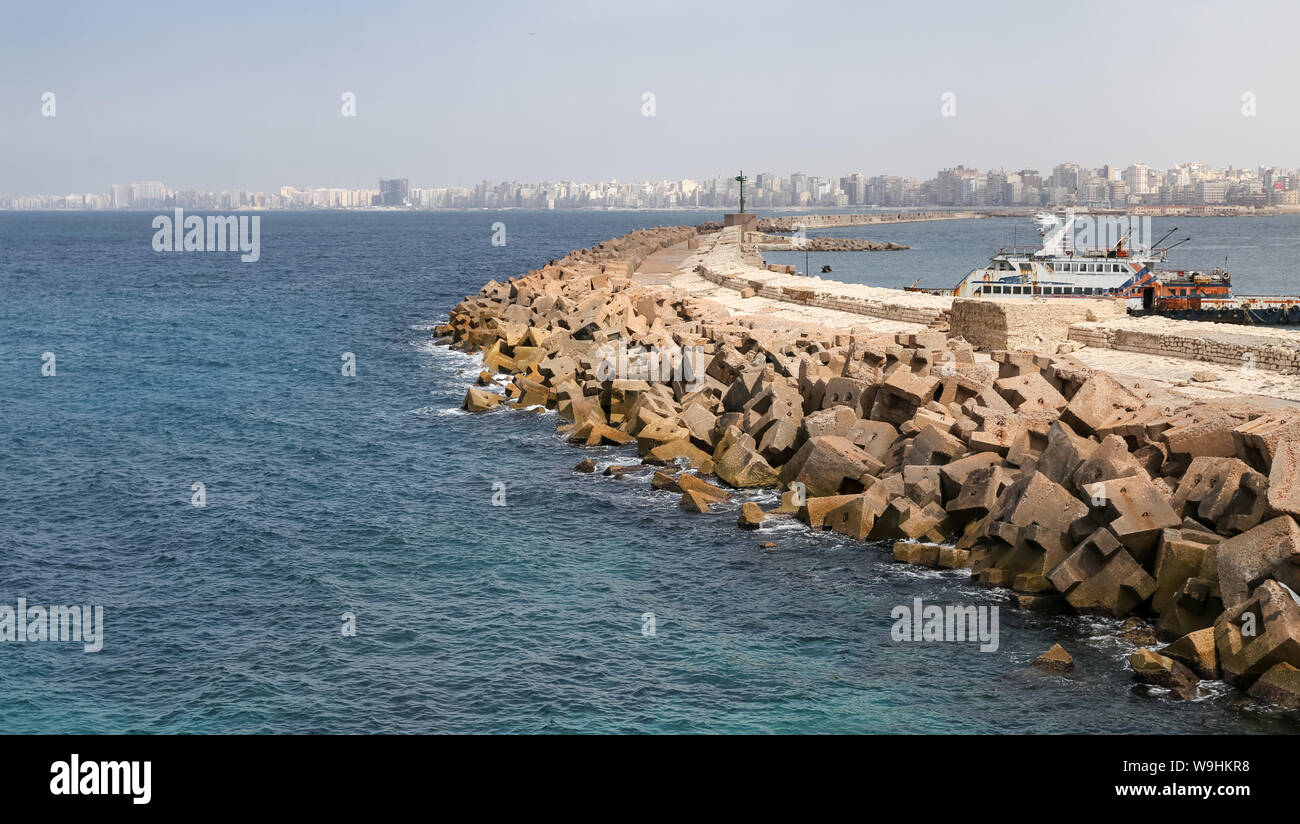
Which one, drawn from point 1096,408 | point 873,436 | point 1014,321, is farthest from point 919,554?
point 1014,321

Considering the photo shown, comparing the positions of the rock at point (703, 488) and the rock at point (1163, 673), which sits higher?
the rock at point (703, 488)

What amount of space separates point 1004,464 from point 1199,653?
5.12 metres

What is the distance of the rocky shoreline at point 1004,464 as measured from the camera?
1219cm

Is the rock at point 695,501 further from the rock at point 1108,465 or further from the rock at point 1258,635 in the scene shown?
the rock at point 1258,635

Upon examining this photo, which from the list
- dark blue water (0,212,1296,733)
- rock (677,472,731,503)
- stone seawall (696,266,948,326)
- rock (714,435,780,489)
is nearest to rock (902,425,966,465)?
dark blue water (0,212,1296,733)

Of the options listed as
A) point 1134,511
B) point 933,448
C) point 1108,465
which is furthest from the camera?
point 933,448

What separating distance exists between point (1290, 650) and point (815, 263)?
269 feet

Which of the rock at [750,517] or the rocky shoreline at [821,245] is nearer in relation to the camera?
the rock at [750,517]

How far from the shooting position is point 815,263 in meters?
91.6

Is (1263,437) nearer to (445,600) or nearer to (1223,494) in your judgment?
(1223,494)

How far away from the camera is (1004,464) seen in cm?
1661

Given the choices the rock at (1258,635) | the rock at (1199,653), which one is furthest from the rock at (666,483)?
the rock at (1258,635)

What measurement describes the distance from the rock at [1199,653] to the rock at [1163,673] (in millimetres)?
98
